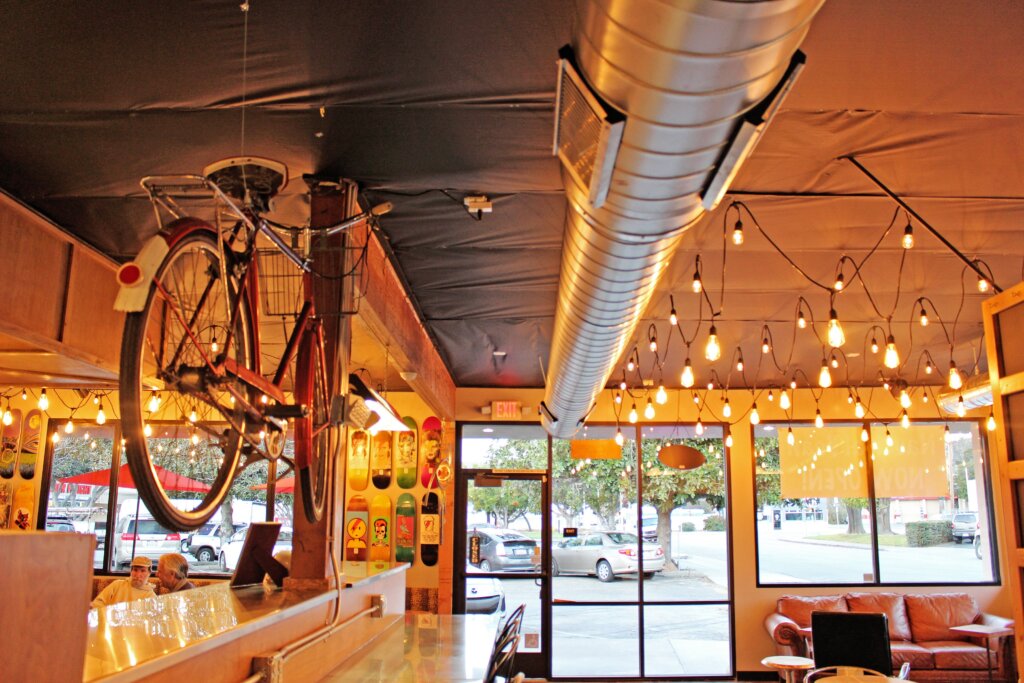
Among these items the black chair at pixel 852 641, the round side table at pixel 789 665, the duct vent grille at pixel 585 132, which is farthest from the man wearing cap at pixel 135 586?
the duct vent grille at pixel 585 132

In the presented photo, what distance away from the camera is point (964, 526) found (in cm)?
1027

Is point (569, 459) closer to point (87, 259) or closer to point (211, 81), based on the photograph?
point (87, 259)

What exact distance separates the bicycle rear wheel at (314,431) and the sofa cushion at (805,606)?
726 cm

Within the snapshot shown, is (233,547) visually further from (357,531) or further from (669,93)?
(669,93)

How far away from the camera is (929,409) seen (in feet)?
34.3

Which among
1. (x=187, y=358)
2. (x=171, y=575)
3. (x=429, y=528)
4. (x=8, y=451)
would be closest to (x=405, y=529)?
(x=429, y=528)

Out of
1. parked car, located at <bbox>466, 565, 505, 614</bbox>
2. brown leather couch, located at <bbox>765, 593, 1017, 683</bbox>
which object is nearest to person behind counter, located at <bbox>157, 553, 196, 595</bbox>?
parked car, located at <bbox>466, 565, 505, 614</bbox>

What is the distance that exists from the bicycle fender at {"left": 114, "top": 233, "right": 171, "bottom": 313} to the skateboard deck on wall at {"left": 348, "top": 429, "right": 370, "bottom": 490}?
8322 mm

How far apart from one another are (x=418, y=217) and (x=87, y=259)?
79.4 inches

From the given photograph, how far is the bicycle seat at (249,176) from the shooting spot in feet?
9.05

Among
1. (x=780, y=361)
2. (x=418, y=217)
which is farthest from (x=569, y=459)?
(x=418, y=217)

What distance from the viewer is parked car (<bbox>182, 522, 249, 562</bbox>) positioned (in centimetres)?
1025

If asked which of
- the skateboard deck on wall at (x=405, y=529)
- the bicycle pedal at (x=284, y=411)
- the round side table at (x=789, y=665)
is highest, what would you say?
the bicycle pedal at (x=284, y=411)

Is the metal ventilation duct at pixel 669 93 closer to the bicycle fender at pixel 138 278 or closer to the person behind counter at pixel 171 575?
the bicycle fender at pixel 138 278
